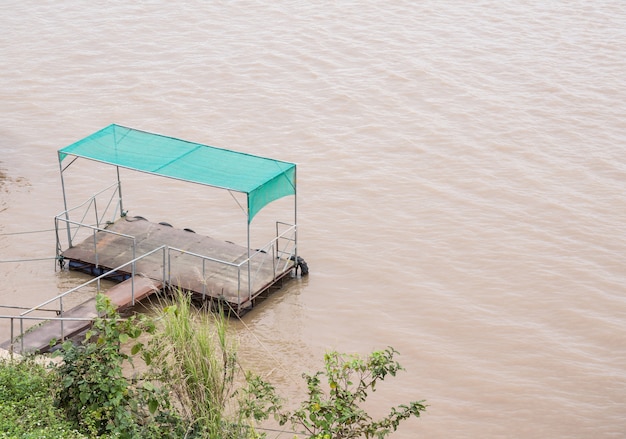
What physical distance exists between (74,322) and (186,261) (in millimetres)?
2799

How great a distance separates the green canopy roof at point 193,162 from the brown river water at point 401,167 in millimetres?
2148

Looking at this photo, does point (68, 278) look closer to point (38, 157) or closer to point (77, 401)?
point (38, 157)

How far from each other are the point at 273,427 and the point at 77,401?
384 centimetres

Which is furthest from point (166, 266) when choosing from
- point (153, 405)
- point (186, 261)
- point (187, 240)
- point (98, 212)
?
point (153, 405)

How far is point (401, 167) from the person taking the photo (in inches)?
874

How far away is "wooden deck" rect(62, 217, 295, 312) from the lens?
16.4 m

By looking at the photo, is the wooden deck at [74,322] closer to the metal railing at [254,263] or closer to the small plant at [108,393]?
the metal railing at [254,263]

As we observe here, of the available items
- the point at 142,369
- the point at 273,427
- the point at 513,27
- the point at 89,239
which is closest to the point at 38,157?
the point at 89,239

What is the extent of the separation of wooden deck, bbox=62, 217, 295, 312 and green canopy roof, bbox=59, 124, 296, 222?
1.31 meters

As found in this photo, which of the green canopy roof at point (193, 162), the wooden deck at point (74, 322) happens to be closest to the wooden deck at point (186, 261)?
the wooden deck at point (74, 322)

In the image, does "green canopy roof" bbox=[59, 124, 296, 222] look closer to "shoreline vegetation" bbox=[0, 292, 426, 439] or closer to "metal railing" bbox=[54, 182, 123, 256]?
"metal railing" bbox=[54, 182, 123, 256]

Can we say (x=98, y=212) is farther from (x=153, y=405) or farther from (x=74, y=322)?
(x=153, y=405)

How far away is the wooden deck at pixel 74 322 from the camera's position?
14.4 m

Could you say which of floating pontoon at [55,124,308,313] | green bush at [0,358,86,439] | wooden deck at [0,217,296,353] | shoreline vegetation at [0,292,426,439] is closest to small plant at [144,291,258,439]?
shoreline vegetation at [0,292,426,439]
